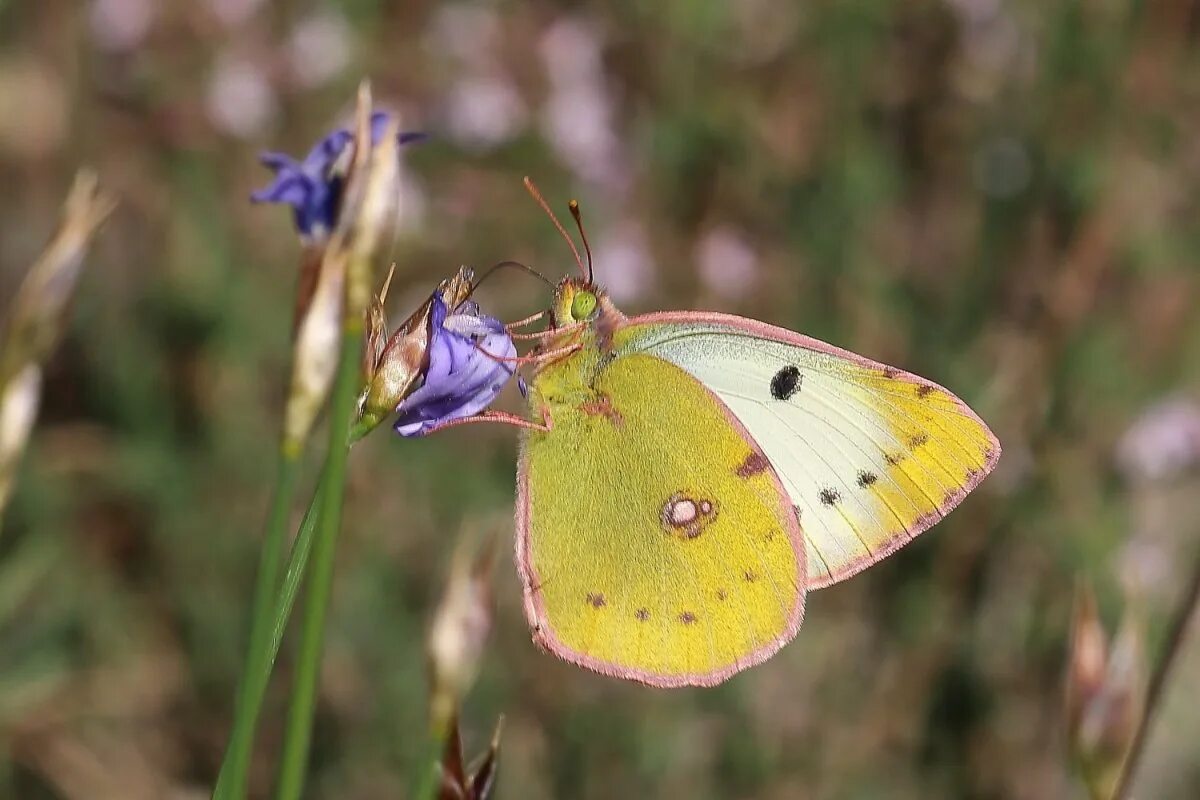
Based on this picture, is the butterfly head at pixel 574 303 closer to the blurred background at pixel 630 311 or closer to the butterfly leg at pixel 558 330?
the butterfly leg at pixel 558 330

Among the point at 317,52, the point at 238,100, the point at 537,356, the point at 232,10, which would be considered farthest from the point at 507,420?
the point at 232,10

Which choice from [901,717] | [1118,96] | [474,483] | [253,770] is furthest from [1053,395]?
[253,770]

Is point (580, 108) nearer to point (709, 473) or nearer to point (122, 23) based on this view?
point (122, 23)

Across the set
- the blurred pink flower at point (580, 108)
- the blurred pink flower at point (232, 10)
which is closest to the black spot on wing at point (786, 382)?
the blurred pink flower at point (580, 108)

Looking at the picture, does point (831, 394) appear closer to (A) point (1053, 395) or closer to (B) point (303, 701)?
(B) point (303, 701)

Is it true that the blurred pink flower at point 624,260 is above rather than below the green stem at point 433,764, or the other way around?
below
